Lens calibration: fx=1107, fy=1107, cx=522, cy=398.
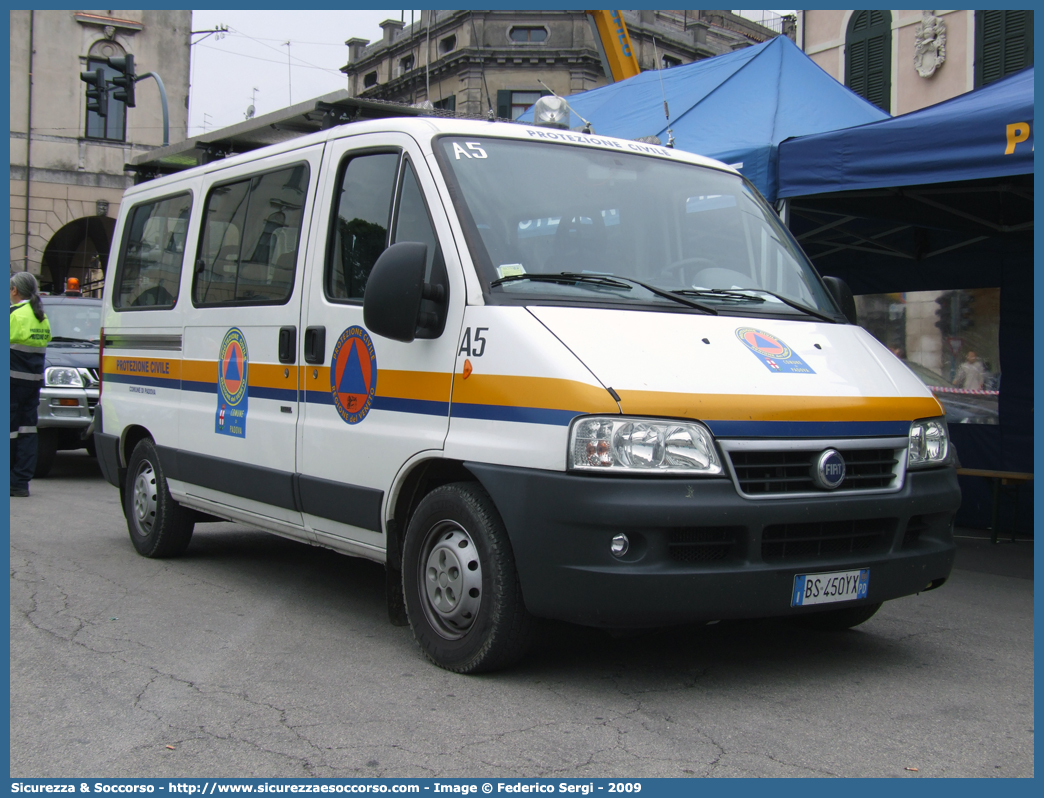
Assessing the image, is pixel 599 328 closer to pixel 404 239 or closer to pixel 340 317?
pixel 404 239

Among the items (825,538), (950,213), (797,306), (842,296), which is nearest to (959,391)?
(950,213)

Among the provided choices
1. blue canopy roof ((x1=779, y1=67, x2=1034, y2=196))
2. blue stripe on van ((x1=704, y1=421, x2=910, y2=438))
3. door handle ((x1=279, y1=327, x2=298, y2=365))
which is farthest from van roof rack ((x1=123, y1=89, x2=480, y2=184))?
blue canopy roof ((x1=779, y1=67, x2=1034, y2=196))

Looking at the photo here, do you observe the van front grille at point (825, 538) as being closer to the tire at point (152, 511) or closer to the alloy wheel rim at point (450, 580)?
the alloy wheel rim at point (450, 580)

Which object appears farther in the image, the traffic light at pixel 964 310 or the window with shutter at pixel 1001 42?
the window with shutter at pixel 1001 42

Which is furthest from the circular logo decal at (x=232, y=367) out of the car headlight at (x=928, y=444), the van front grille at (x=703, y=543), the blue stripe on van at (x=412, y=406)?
the car headlight at (x=928, y=444)

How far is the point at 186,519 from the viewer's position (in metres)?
6.96

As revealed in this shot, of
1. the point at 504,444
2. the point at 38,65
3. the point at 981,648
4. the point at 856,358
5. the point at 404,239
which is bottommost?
the point at 981,648

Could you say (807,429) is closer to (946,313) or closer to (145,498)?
(145,498)

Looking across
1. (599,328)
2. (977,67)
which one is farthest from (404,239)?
(977,67)

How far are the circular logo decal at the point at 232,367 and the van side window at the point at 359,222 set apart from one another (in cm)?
92

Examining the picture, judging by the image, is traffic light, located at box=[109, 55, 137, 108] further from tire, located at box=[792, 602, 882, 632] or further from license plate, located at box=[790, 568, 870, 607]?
license plate, located at box=[790, 568, 870, 607]

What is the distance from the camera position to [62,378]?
38.2 ft

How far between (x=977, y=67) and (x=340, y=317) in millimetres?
16361

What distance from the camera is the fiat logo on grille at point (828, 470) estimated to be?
4.16 m
